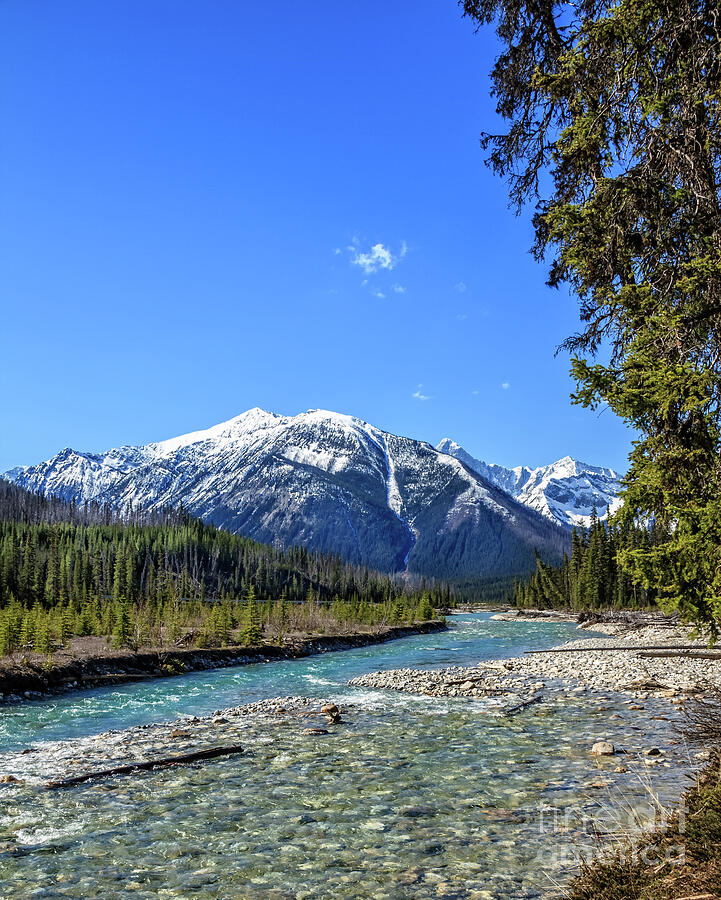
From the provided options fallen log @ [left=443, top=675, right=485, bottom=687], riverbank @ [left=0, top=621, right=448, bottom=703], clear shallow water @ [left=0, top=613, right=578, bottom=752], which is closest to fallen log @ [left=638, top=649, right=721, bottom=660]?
clear shallow water @ [left=0, top=613, right=578, bottom=752]

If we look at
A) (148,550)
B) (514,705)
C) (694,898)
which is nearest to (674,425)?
(694,898)

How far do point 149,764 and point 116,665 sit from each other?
949 inches

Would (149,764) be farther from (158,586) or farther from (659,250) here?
(158,586)

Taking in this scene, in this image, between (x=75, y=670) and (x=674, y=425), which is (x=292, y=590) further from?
(x=674, y=425)

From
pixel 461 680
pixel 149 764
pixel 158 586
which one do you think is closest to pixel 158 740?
pixel 149 764

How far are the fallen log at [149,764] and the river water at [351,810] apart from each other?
14.9 inches

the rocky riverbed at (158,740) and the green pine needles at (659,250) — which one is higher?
the green pine needles at (659,250)

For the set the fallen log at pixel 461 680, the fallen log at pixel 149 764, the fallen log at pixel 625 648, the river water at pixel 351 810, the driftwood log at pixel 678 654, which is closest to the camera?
the river water at pixel 351 810

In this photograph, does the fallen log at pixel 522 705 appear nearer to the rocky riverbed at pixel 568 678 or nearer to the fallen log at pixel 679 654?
the rocky riverbed at pixel 568 678

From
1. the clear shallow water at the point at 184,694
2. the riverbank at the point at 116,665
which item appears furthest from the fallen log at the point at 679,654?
the riverbank at the point at 116,665

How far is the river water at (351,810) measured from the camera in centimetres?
781

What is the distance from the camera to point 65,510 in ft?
619

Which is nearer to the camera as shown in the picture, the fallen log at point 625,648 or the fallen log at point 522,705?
the fallen log at point 522,705

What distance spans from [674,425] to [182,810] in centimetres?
1050
